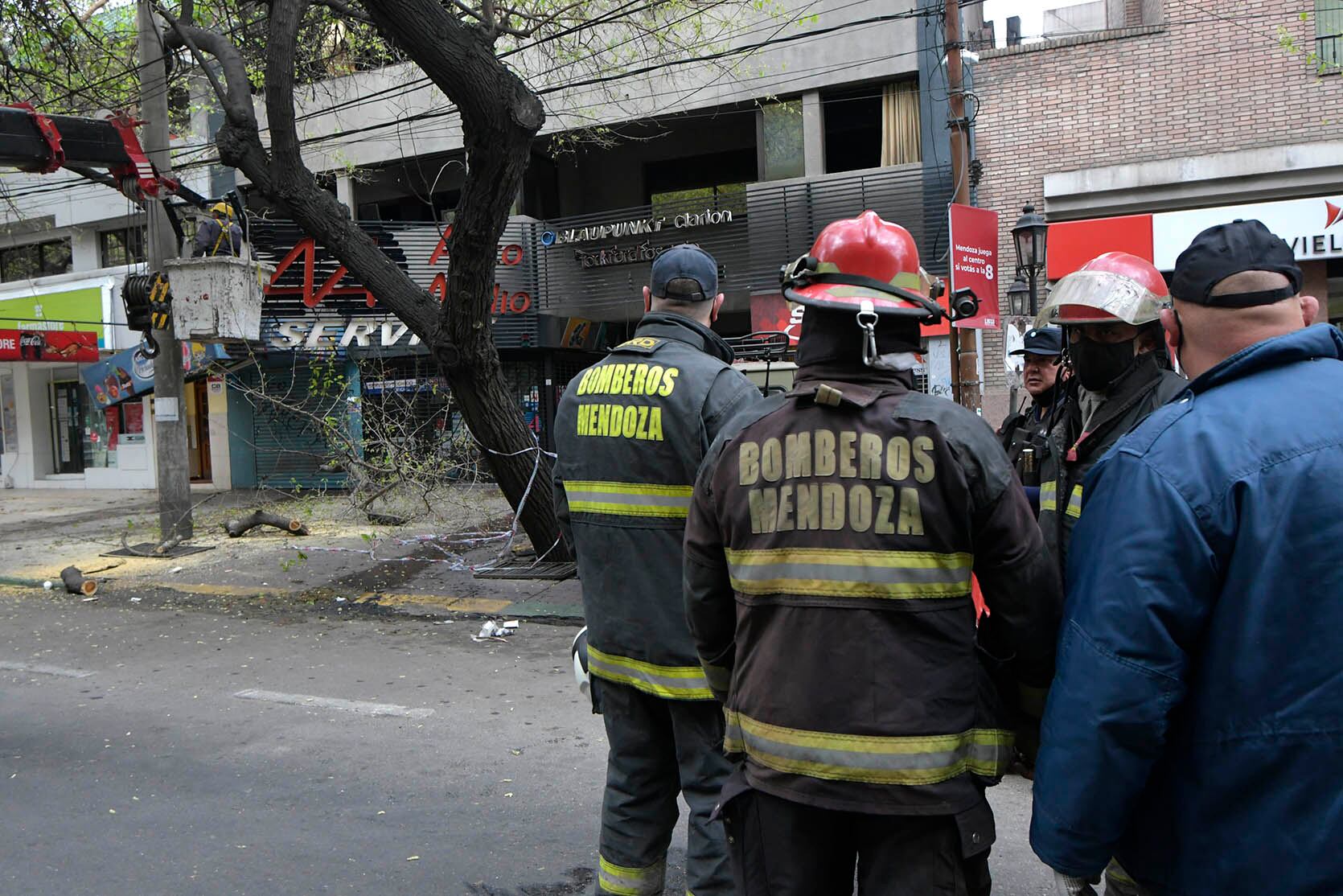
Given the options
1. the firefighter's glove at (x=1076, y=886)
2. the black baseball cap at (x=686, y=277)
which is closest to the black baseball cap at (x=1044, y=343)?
the black baseball cap at (x=686, y=277)

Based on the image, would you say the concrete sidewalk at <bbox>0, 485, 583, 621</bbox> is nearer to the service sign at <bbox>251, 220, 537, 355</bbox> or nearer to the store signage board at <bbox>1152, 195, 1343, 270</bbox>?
the service sign at <bbox>251, 220, 537, 355</bbox>

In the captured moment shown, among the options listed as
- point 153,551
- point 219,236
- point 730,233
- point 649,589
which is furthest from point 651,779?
point 730,233

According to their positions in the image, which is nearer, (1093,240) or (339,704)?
(339,704)

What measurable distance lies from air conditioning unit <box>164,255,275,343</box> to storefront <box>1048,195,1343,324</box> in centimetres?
1036

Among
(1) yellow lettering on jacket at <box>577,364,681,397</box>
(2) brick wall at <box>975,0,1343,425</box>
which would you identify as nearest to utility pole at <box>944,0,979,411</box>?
(2) brick wall at <box>975,0,1343,425</box>

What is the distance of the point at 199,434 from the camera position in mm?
20172

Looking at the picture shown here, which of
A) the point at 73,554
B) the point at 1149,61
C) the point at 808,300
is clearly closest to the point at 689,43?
the point at 1149,61

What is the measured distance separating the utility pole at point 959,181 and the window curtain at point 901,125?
11.4 ft

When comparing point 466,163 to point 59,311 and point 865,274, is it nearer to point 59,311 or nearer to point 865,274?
point 865,274

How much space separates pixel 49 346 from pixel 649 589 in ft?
61.6

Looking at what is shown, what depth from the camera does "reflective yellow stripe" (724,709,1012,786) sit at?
178 cm

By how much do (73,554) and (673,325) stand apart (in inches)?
455

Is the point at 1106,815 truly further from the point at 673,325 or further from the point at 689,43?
the point at 689,43

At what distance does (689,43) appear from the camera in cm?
1398
